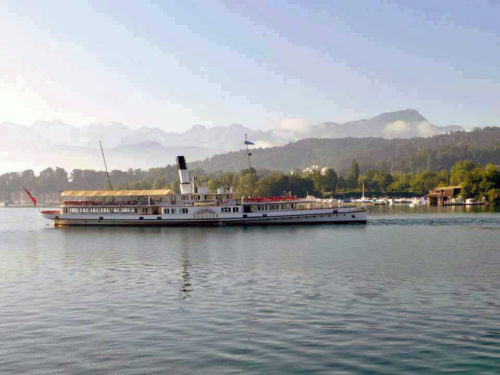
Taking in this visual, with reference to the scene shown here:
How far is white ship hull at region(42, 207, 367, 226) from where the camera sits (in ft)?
378

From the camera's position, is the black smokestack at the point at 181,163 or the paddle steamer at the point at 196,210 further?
the black smokestack at the point at 181,163

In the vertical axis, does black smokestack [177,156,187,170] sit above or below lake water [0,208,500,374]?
above

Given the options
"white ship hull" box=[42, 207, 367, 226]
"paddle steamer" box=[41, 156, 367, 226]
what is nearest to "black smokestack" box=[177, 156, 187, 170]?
"paddle steamer" box=[41, 156, 367, 226]

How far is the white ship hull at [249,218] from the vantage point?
115125 millimetres

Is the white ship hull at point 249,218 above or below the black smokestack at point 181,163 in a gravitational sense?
below

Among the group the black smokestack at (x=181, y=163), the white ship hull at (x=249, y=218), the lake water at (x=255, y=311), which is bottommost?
the lake water at (x=255, y=311)

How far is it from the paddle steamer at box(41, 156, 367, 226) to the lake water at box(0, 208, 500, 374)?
156ft

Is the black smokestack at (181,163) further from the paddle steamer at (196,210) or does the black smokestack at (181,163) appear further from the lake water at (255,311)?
the lake water at (255,311)

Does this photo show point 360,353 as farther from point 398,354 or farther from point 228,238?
point 228,238

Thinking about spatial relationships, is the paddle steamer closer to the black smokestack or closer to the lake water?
the black smokestack

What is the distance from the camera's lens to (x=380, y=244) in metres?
74.2

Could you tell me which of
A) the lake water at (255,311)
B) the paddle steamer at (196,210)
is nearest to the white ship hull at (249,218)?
the paddle steamer at (196,210)

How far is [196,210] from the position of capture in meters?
120

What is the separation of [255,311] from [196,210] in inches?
3428
